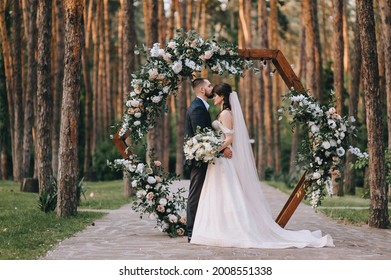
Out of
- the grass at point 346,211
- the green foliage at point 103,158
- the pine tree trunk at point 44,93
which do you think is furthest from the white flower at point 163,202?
the green foliage at point 103,158

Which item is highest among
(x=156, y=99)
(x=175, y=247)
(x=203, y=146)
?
(x=156, y=99)

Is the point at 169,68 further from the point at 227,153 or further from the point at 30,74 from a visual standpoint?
the point at 30,74

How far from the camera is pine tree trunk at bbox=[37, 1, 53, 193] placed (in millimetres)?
18672

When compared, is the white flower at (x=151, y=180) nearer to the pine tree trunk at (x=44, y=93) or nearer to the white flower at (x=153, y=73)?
the white flower at (x=153, y=73)

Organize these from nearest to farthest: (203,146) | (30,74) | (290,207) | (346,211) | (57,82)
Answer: (203,146)
(290,207)
(346,211)
(57,82)
(30,74)

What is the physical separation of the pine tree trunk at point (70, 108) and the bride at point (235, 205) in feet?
13.6

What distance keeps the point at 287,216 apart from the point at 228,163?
5.36 feet

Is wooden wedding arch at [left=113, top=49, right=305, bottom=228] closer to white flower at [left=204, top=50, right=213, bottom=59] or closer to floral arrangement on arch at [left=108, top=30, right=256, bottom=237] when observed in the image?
floral arrangement on arch at [left=108, top=30, right=256, bottom=237]

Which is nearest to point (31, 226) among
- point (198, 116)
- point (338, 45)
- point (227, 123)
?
point (198, 116)

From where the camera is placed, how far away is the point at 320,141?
1286 cm

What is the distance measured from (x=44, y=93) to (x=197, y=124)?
24.0 ft

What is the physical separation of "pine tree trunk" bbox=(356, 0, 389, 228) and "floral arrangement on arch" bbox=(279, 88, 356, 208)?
191cm

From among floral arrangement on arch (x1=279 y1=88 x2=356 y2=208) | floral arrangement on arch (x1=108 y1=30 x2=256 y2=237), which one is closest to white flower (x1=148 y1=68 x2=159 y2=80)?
floral arrangement on arch (x1=108 y1=30 x2=256 y2=237)

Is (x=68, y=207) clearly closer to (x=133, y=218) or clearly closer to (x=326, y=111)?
(x=133, y=218)
